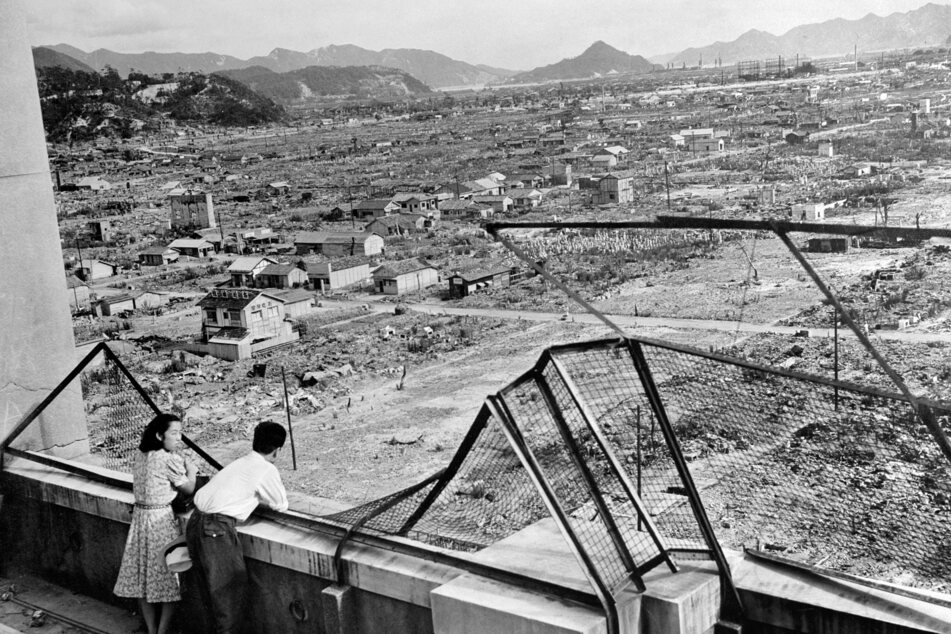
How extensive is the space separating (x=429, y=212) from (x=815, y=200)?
37.5ft

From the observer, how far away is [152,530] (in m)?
2.85

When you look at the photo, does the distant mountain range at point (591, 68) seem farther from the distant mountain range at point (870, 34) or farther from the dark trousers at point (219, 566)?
the dark trousers at point (219, 566)

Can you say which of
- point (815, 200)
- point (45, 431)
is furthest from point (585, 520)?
point (815, 200)

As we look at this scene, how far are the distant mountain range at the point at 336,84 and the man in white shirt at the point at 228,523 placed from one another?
13975 centimetres

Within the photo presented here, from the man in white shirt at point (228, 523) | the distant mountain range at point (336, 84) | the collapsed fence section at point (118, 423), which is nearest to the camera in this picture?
the man in white shirt at point (228, 523)

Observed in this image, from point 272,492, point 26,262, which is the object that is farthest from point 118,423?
point 272,492

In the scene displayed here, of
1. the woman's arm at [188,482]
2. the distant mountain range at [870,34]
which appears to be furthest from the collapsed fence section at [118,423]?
the distant mountain range at [870,34]

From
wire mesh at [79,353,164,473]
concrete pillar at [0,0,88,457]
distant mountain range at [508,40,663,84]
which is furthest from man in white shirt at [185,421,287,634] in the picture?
distant mountain range at [508,40,663,84]

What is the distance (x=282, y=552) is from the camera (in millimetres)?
2639

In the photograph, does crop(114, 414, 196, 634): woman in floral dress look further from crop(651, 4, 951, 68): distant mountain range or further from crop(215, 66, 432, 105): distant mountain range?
crop(651, 4, 951, 68): distant mountain range

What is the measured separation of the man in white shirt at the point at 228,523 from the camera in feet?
8.66

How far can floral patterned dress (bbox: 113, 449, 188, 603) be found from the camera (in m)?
2.83

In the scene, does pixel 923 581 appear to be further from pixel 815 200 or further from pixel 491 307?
pixel 815 200

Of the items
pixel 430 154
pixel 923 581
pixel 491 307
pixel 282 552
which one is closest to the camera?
pixel 282 552
